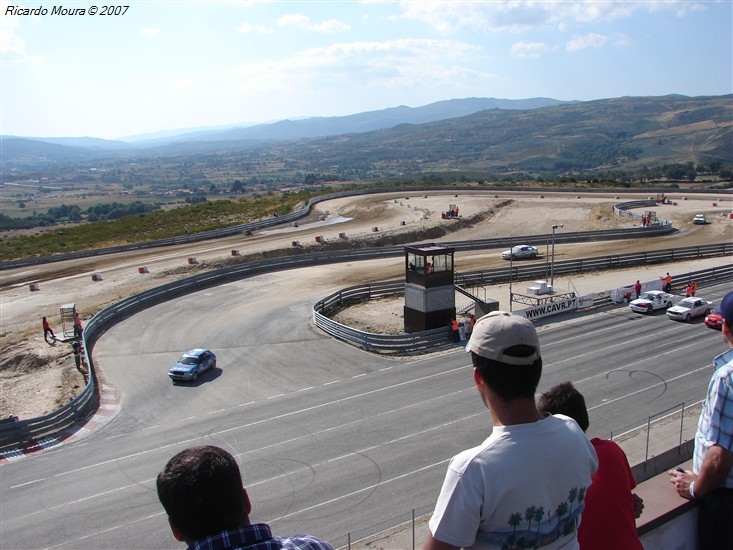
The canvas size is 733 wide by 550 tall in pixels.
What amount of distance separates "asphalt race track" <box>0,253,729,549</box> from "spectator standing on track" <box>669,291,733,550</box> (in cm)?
1047

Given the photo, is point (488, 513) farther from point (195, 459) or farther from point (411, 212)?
point (411, 212)

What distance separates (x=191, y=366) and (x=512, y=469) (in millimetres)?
25094

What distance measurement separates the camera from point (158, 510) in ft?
53.7

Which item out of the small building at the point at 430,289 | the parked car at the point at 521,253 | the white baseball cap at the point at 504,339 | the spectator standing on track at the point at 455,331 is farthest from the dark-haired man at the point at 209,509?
the parked car at the point at 521,253

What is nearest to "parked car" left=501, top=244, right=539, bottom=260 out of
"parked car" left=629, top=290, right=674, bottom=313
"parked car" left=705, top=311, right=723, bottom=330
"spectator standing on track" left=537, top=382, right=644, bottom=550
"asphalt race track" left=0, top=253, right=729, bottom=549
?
"parked car" left=629, top=290, right=674, bottom=313

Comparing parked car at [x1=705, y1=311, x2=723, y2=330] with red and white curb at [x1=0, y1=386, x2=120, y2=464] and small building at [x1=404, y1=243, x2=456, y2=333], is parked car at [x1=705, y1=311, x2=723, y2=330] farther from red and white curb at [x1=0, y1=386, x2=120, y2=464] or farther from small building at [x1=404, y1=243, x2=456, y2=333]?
small building at [x1=404, y1=243, x2=456, y2=333]

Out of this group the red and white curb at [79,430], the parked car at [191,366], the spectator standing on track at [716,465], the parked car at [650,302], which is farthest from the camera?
the parked car at [650,302]

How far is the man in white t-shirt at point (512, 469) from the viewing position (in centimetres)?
296

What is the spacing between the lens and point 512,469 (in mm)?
3012

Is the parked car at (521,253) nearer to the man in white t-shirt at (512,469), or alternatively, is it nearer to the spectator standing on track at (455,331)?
the spectator standing on track at (455,331)

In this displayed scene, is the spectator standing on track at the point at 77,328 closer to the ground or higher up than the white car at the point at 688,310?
higher up

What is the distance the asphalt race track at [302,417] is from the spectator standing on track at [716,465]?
10469mm

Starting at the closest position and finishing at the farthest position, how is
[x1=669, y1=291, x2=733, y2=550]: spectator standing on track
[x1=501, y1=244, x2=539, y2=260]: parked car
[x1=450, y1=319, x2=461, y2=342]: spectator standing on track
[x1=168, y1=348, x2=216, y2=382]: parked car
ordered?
[x1=669, y1=291, x2=733, y2=550]: spectator standing on track
[x1=168, y1=348, x2=216, y2=382]: parked car
[x1=450, y1=319, x2=461, y2=342]: spectator standing on track
[x1=501, y1=244, x2=539, y2=260]: parked car

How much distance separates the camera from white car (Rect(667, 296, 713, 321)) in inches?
1287
